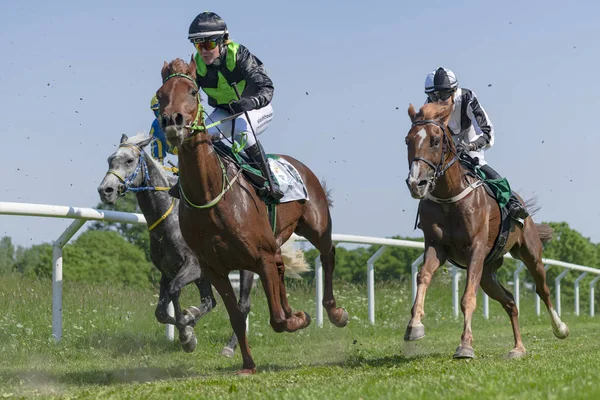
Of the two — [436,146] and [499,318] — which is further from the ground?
[436,146]

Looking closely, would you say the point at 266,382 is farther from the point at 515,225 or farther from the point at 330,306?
the point at 515,225

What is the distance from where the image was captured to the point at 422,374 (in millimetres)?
5582

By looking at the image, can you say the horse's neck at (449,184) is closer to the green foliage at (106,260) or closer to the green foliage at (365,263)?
the green foliage at (106,260)

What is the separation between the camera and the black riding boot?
796 centimetres

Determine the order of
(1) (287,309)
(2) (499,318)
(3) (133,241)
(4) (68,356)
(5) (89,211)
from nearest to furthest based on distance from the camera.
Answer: (1) (287,309) → (4) (68,356) → (5) (89,211) → (2) (499,318) → (3) (133,241)

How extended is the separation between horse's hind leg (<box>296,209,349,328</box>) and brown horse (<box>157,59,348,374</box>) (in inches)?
52.0

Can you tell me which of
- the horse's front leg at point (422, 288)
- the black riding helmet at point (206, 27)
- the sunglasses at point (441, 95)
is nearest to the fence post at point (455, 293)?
the sunglasses at point (441, 95)

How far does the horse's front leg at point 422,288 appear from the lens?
6.65m

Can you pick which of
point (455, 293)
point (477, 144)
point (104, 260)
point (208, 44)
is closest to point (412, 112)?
point (477, 144)

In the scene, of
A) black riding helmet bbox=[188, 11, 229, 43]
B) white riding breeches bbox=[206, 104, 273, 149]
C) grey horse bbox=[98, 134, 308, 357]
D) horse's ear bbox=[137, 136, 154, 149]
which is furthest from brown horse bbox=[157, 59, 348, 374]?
horse's ear bbox=[137, 136, 154, 149]

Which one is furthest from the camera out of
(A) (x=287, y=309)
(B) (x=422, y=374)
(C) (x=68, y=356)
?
(C) (x=68, y=356)

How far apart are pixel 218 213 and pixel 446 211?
198cm

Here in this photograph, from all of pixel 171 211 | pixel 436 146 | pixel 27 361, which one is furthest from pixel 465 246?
pixel 27 361

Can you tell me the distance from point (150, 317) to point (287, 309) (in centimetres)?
329
